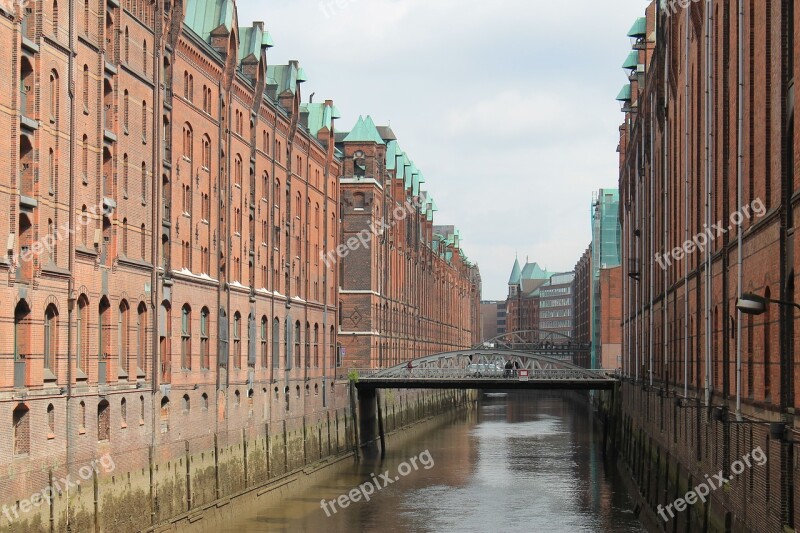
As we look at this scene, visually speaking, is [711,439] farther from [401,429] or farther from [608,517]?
[401,429]

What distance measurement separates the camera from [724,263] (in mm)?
26359

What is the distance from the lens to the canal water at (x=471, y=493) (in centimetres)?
3775

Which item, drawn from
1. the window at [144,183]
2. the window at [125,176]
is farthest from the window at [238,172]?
the window at [125,176]

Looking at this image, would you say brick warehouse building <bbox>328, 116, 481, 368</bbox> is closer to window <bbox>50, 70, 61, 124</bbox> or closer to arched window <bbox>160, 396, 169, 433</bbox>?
arched window <bbox>160, 396, 169, 433</bbox>

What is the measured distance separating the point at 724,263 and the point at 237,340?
22700mm

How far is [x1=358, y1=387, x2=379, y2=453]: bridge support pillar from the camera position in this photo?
63250 mm

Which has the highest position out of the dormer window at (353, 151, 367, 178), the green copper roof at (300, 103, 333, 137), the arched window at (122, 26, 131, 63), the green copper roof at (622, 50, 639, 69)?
the green copper roof at (622, 50, 639, 69)

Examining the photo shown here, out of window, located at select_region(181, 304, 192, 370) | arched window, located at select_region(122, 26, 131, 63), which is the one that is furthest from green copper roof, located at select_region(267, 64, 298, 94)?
arched window, located at select_region(122, 26, 131, 63)

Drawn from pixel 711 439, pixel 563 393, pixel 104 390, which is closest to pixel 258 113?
pixel 104 390

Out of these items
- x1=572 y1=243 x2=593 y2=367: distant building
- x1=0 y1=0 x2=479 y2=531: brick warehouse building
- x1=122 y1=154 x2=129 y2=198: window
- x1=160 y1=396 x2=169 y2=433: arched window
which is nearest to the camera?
x1=0 y1=0 x2=479 y2=531: brick warehouse building

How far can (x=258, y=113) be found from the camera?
47938mm

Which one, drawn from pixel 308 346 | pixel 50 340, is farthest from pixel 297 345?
pixel 50 340

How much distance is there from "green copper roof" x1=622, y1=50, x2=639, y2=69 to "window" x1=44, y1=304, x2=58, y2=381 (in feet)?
141

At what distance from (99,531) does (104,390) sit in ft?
14.7
